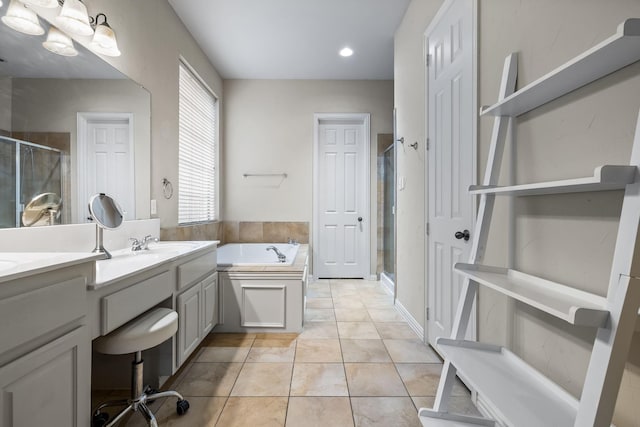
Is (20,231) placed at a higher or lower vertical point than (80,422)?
higher

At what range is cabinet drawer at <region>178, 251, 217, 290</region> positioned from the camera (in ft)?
5.77

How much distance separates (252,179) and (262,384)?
9.52ft

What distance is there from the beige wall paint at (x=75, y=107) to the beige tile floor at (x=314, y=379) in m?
1.16

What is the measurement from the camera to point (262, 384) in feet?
5.80

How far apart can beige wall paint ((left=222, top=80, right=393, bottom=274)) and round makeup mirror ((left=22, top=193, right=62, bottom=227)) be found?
2719 mm

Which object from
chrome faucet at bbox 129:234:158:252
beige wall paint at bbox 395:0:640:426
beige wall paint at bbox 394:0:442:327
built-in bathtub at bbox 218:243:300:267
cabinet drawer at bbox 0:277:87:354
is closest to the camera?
cabinet drawer at bbox 0:277:87:354

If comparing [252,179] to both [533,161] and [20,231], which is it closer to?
[20,231]

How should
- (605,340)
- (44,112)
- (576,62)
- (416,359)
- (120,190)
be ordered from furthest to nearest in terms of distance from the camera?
(416,359) < (120,190) < (44,112) < (576,62) < (605,340)

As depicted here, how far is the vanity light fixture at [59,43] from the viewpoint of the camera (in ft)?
4.73

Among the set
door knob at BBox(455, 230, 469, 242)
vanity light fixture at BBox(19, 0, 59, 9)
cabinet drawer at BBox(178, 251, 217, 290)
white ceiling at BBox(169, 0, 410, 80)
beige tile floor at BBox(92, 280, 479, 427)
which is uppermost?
white ceiling at BBox(169, 0, 410, 80)

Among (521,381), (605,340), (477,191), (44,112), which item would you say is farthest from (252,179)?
(605,340)

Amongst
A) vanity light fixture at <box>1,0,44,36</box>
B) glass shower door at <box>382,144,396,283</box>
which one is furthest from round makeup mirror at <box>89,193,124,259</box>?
glass shower door at <box>382,144,396,283</box>

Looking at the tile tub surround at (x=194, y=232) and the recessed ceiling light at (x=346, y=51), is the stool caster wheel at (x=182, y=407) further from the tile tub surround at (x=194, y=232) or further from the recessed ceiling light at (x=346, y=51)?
the recessed ceiling light at (x=346, y=51)

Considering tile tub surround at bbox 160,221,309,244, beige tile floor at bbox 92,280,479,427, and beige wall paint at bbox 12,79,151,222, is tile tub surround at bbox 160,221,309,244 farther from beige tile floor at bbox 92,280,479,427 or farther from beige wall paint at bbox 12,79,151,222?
beige wall paint at bbox 12,79,151,222
